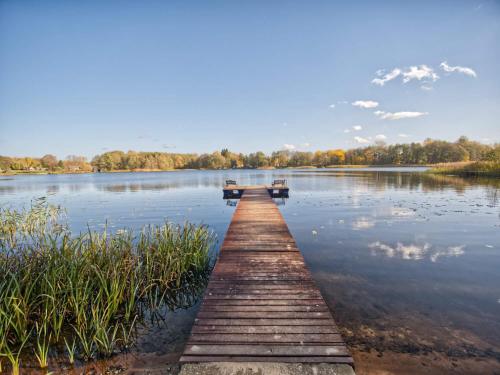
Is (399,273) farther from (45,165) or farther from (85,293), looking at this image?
(45,165)

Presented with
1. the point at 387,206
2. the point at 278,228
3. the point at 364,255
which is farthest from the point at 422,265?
the point at 387,206

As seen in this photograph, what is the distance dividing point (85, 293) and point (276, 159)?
124015mm

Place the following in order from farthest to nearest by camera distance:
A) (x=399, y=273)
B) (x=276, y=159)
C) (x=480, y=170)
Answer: (x=276, y=159)
(x=480, y=170)
(x=399, y=273)

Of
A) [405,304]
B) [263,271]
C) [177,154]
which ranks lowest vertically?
[405,304]

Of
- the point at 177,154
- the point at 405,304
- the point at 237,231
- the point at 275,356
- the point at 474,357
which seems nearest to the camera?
the point at 275,356

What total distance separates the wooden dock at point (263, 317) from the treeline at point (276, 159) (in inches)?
4246

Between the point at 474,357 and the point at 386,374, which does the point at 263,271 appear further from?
the point at 474,357

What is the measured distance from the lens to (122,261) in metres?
5.37

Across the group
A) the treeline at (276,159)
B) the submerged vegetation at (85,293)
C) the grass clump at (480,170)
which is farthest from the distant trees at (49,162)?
the grass clump at (480,170)

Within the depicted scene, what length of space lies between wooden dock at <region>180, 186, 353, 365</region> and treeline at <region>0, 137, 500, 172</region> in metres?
108

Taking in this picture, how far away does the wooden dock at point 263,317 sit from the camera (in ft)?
9.16

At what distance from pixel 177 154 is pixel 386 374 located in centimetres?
13604

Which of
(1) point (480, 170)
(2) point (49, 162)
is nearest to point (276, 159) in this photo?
(1) point (480, 170)

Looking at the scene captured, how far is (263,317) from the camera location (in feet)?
11.5
